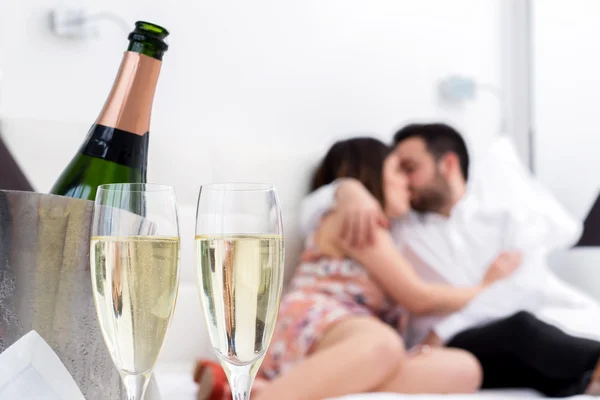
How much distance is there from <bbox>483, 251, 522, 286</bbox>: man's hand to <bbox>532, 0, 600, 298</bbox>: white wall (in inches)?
16.7

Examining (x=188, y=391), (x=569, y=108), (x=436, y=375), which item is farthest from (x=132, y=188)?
(x=569, y=108)

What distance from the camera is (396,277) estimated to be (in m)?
1.64

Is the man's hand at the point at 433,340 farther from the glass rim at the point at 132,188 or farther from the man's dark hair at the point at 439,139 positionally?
the glass rim at the point at 132,188

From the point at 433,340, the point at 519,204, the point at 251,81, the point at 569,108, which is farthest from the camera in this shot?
the point at 569,108

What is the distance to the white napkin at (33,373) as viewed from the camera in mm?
358

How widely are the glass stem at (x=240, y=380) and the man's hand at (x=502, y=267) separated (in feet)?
4.84

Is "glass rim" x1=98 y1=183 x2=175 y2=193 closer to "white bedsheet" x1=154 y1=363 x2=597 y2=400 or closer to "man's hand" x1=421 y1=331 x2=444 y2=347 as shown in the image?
"white bedsheet" x1=154 y1=363 x2=597 y2=400

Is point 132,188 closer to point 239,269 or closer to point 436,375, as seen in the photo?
point 239,269

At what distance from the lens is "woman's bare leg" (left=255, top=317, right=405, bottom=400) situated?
3.85 feet

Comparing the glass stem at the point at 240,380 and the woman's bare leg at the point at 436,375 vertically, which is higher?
the glass stem at the point at 240,380

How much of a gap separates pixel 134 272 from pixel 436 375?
1.10 m

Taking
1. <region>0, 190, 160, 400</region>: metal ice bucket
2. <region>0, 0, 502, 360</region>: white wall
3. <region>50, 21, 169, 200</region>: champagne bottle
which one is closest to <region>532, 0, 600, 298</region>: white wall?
<region>0, 0, 502, 360</region>: white wall

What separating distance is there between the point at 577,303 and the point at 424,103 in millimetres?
1050

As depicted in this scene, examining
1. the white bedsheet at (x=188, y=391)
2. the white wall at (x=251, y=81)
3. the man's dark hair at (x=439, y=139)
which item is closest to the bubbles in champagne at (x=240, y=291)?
the white bedsheet at (x=188, y=391)
